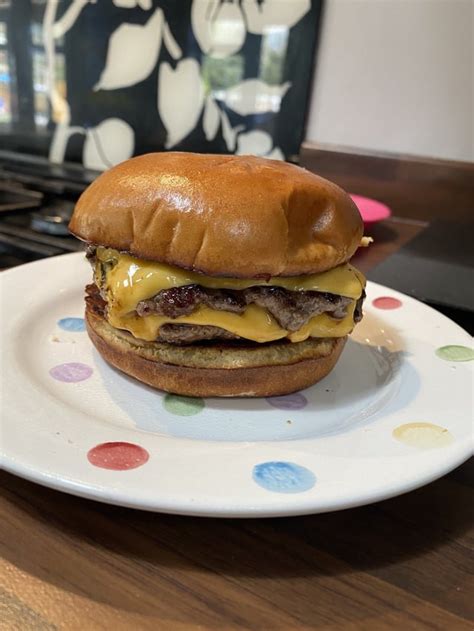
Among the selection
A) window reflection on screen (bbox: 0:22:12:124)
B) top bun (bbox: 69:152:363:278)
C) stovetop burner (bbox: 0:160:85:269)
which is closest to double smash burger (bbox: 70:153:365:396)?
top bun (bbox: 69:152:363:278)

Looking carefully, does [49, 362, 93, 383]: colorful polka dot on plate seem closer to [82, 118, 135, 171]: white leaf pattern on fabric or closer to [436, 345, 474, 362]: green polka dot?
[436, 345, 474, 362]: green polka dot

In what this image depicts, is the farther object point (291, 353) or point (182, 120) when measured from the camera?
point (182, 120)

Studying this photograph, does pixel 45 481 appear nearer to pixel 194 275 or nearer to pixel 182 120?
pixel 194 275

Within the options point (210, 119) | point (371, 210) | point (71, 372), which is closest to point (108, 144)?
point (210, 119)

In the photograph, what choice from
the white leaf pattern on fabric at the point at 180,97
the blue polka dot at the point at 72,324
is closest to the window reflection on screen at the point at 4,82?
the white leaf pattern on fabric at the point at 180,97

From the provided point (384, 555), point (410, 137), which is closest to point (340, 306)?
point (384, 555)

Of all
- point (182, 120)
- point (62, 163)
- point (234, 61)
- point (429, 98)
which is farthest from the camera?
point (62, 163)
